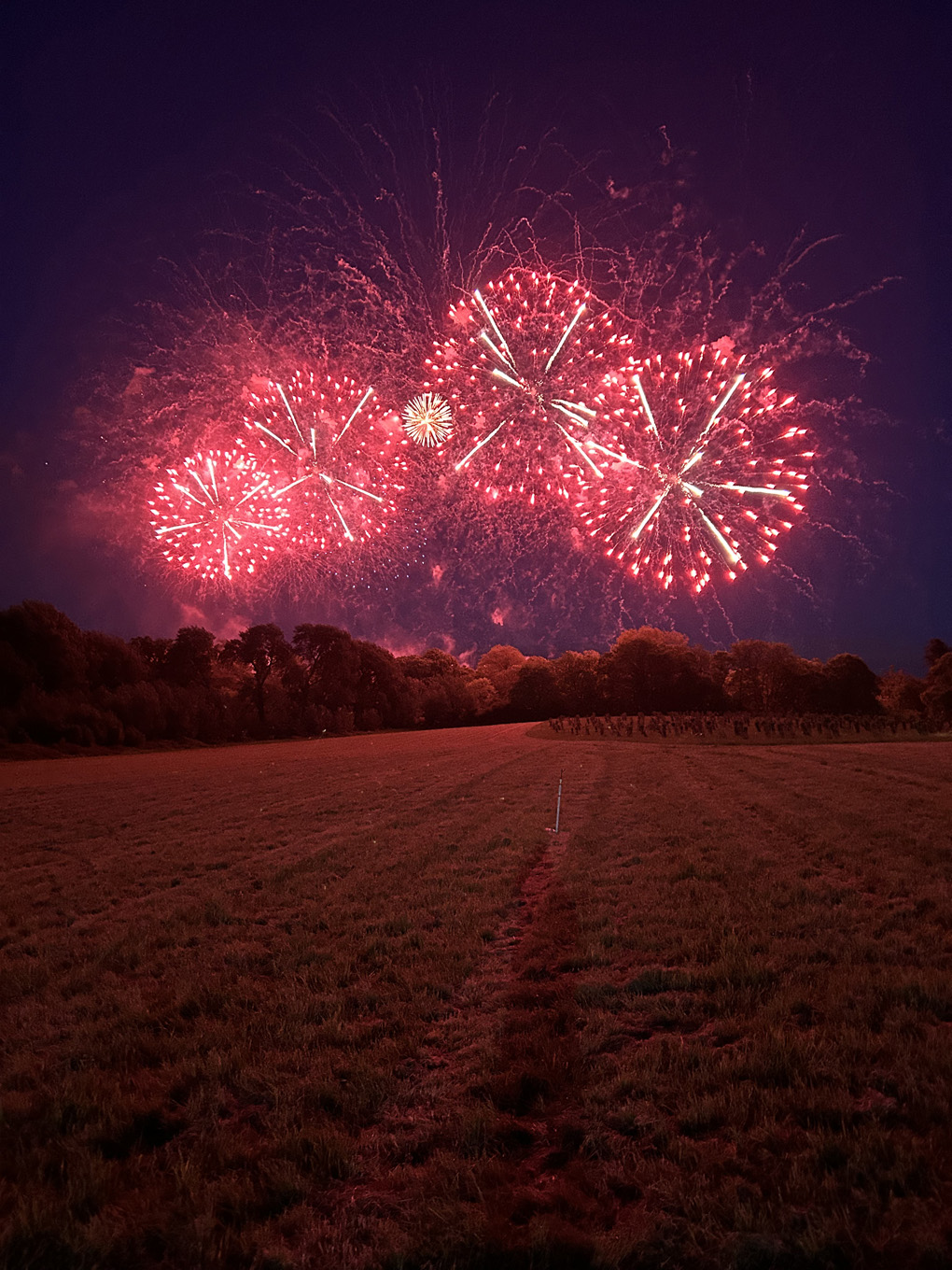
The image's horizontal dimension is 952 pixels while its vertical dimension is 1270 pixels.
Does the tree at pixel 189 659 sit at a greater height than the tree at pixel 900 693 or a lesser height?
greater

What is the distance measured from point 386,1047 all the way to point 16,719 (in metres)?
63.2

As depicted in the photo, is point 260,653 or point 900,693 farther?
point 900,693

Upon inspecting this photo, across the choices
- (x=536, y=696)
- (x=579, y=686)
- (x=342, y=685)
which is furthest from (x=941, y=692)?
(x=342, y=685)

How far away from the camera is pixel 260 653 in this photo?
83.2 metres

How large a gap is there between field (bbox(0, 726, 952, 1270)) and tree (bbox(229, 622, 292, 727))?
74.0 metres

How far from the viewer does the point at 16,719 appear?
53.0 metres

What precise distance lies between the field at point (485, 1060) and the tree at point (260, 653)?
74030 millimetres

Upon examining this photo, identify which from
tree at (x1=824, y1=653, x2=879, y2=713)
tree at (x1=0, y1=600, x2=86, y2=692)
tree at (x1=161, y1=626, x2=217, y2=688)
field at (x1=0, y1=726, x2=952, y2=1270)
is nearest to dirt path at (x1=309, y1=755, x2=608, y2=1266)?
field at (x1=0, y1=726, x2=952, y2=1270)

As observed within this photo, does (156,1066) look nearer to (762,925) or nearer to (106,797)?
(762,925)

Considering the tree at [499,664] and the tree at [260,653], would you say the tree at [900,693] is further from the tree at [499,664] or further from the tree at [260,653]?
the tree at [260,653]

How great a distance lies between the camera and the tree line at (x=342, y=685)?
5950cm

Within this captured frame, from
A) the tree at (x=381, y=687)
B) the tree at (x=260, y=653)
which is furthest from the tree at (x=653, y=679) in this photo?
the tree at (x=260, y=653)

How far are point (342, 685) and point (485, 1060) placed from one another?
285 feet

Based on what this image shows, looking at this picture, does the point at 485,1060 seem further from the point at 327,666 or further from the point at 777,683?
the point at 777,683
